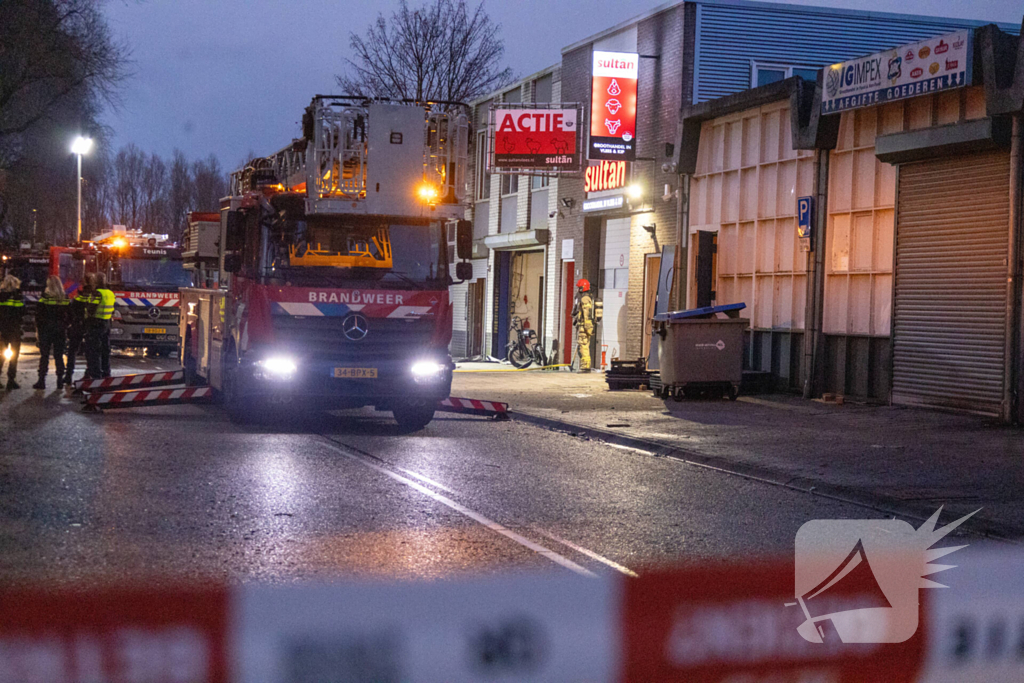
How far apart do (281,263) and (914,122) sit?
9.86m

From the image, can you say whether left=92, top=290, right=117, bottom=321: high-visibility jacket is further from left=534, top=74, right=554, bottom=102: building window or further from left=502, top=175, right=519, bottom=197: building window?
left=502, top=175, right=519, bottom=197: building window

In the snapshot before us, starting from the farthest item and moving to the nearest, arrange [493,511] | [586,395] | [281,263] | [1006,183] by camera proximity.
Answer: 1. [586,395]
2. [1006,183]
3. [281,263]
4. [493,511]

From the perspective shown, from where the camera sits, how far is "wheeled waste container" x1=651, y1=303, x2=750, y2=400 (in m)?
18.5

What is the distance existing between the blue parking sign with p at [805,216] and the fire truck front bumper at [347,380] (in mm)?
7967

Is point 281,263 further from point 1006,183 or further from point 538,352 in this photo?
point 538,352

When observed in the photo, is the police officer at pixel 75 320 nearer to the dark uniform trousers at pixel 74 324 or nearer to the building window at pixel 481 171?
the dark uniform trousers at pixel 74 324

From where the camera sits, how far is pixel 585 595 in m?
6.06

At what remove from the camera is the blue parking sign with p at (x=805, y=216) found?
1916 cm

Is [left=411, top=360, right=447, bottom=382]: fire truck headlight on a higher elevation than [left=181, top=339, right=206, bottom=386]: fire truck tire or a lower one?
higher

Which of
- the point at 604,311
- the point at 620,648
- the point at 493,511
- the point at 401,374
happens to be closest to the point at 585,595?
the point at 620,648

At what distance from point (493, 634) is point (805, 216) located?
15.3 metres

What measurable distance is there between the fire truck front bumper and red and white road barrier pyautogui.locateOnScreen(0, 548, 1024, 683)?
Answer: 7.17m

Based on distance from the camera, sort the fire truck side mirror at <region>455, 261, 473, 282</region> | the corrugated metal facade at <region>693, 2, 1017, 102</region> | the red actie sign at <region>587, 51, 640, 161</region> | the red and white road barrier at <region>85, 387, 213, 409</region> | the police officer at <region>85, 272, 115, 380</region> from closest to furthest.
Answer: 1. the fire truck side mirror at <region>455, 261, 473, 282</region>
2. the red and white road barrier at <region>85, 387, 213, 409</region>
3. the police officer at <region>85, 272, 115, 380</region>
4. the corrugated metal facade at <region>693, 2, 1017, 102</region>
5. the red actie sign at <region>587, 51, 640, 161</region>

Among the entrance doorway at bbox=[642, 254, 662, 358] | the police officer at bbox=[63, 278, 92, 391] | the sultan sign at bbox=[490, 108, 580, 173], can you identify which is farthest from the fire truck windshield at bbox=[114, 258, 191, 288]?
the entrance doorway at bbox=[642, 254, 662, 358]
